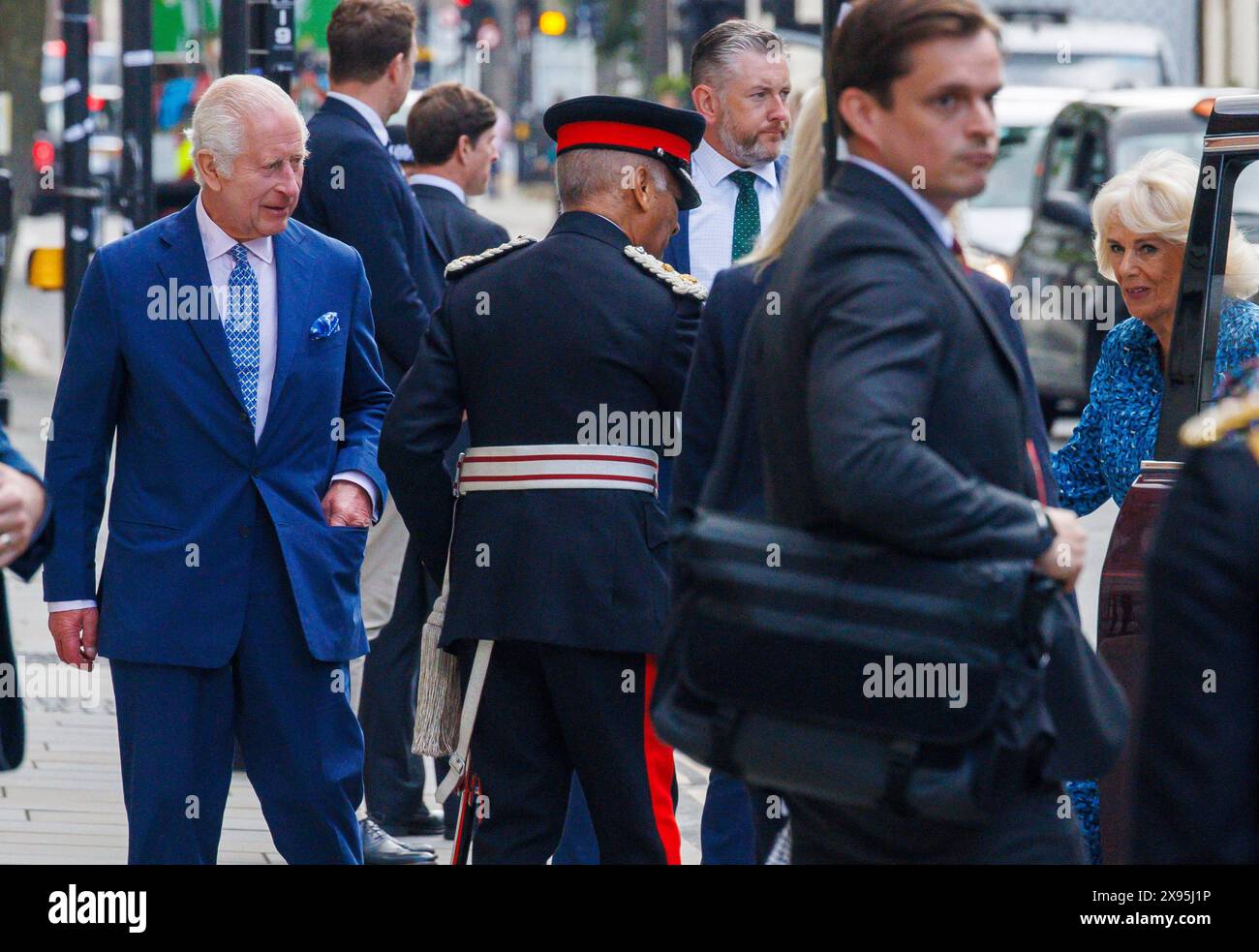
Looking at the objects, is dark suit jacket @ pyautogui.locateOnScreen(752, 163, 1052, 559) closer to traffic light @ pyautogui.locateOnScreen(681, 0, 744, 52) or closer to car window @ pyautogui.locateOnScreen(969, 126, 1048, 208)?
traffic light @ pyautogui.locateOnScreen(681, 0, 744, 52)

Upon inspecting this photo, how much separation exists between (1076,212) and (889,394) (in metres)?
10.4

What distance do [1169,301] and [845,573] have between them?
2363mm

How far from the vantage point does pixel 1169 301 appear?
4.90 metres

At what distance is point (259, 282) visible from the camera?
456 centimetres

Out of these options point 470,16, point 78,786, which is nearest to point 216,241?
point 78,786

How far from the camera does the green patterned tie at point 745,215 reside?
19.0ft

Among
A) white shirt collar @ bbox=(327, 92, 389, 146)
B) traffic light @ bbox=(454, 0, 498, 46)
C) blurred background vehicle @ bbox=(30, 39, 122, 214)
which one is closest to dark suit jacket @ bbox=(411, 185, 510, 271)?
white shirt collar @ bbox=(327, 92, 389, 146)

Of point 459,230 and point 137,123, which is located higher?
point 459,230

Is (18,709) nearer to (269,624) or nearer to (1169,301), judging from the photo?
(269,624)

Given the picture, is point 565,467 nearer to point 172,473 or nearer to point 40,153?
point 172,473

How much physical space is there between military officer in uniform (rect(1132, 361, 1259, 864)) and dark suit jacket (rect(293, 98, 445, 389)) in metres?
4.17

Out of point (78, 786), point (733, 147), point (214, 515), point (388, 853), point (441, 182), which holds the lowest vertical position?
point (78, 786)
